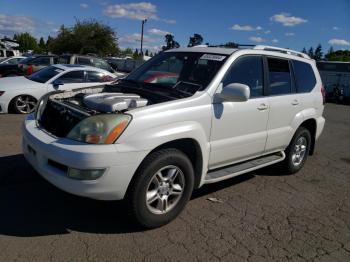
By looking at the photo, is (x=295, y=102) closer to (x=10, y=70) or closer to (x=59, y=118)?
(x=59, y=118)

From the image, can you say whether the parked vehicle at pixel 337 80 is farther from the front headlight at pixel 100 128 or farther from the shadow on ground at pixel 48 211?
the front headlight at pixel 100 128

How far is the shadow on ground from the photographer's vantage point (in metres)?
3.46

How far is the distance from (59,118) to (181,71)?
1624 mm

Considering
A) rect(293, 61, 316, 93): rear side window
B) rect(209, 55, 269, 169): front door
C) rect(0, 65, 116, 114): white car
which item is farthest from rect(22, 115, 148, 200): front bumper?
rect(0, 65, 116, 114): white car

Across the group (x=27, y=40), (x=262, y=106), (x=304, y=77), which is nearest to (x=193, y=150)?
(x=262, y=106)

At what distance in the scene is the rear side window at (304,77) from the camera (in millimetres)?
5363

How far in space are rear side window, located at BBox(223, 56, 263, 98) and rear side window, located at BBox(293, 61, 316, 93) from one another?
100 centimetres

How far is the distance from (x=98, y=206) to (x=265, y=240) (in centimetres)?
184

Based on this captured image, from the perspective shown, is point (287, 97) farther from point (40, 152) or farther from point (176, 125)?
point (40, 152)

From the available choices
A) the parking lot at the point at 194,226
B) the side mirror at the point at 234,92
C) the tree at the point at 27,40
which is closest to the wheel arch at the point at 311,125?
the parking lot at the point at 194,226

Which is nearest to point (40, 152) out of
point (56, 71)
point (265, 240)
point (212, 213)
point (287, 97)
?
point (212, 213)

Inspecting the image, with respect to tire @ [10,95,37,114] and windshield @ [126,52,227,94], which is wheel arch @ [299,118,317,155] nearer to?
windshield @ [126,52,227,94]

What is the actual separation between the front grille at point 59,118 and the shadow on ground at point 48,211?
0.86 m

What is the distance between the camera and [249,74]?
14.7 feet
